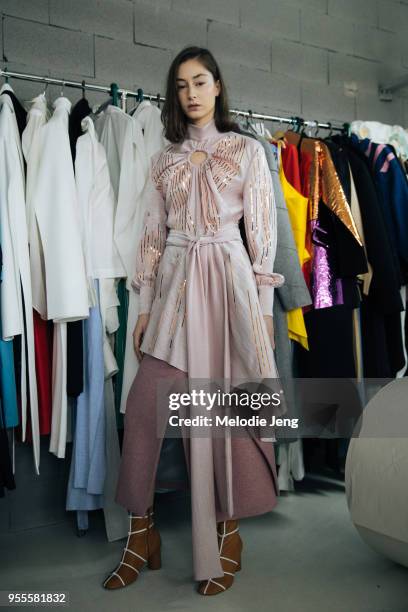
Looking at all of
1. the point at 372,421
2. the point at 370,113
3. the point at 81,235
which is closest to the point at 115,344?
the point at 81,235

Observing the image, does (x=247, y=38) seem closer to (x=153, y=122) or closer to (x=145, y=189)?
(x=153, y=122)

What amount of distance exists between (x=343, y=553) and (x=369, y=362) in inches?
32.4

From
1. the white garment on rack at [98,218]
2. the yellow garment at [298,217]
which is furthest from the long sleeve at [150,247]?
the yellow garment at [298,217]

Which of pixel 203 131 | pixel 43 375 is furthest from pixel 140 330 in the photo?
pixel 203 131

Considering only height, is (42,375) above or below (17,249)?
below

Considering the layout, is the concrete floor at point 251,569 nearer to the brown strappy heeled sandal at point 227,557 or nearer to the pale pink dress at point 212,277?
the brown strappy heeled sandal at point 227,557

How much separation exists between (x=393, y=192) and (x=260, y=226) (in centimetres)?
98

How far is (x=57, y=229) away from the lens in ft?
6.51

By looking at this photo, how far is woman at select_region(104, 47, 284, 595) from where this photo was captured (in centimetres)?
177

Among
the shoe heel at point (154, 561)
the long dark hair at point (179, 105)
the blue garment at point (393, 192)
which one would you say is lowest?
the shoe heel at point (154, 561)

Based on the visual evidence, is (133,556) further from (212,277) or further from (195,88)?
(195,88)

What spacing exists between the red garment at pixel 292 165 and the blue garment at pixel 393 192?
0.36 meters

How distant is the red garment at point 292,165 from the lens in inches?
96.3

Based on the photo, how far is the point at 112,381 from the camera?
7.39ft
